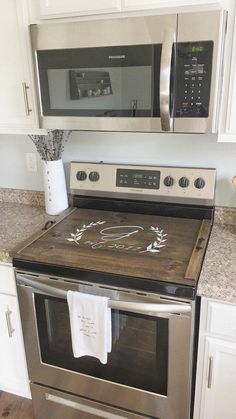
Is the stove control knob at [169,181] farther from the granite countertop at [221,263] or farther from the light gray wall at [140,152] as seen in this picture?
the granite countertop at [221,263]

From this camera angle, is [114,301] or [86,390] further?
[86,390]

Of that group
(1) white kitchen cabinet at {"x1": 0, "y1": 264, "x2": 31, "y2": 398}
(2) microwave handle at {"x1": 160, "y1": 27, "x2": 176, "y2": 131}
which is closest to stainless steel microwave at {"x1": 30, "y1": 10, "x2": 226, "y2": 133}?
(2) microwave handle at {"x1": 160, "y1": 27, "x2": 176, "y2": 131}

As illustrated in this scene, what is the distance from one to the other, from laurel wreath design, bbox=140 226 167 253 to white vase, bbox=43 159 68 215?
1.71 ft

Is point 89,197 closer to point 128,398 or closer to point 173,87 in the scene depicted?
point 173,87

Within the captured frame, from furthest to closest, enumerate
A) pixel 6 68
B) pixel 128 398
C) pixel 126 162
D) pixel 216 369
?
→ pixel 126 162, pixel 6 68, pixel 128 398, pixel 216 369

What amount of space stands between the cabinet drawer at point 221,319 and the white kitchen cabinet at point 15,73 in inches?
41.9

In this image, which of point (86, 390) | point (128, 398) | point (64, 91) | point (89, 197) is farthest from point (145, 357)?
point (64, 91)

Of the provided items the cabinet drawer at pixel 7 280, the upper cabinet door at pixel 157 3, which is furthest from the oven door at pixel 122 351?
the upper cabinet door at pixel 157 3

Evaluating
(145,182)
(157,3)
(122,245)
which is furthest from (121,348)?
(157,3)

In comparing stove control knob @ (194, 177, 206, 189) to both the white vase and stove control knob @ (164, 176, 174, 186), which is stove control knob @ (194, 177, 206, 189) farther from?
the white vase

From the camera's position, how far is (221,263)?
1.29 metres

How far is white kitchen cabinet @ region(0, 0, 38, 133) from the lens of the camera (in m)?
1.41

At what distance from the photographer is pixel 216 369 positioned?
4.23ft

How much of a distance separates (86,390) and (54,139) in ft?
3.90
